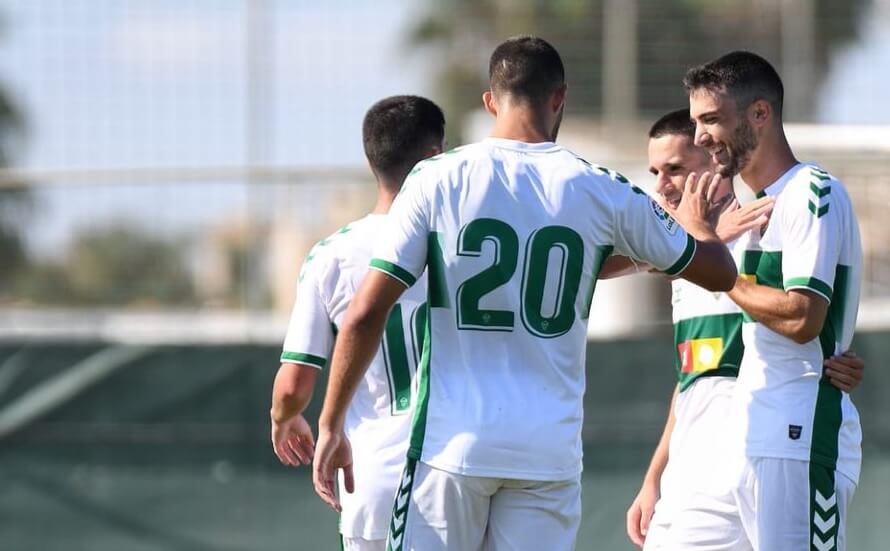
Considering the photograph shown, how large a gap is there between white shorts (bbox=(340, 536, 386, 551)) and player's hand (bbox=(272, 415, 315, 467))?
33 cm

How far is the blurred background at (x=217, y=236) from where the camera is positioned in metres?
9.01

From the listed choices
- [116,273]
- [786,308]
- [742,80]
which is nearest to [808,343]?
[786,308]

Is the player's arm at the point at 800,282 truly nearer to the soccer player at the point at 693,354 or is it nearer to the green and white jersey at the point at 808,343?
the green and white jersey at the point at 808,343

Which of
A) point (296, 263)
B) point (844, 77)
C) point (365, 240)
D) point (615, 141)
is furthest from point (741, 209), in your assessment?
point (615, 141)

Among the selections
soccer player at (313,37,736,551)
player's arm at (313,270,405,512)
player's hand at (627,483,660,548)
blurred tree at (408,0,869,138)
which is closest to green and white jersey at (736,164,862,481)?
soccer player at (313,37,736,551)

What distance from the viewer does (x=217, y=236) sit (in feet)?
31.7

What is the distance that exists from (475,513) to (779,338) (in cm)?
122

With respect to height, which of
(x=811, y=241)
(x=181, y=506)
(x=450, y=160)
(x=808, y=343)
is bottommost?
(x=181, y=506)

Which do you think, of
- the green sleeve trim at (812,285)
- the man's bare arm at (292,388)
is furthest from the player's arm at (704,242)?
the man's bare arm at (292,388)

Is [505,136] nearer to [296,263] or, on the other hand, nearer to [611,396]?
[611,396]

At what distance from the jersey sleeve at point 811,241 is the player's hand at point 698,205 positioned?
0.25 m

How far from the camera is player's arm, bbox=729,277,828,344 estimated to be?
4766 mm

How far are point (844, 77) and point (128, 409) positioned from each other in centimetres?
543

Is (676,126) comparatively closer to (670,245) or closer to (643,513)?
(670,245)
